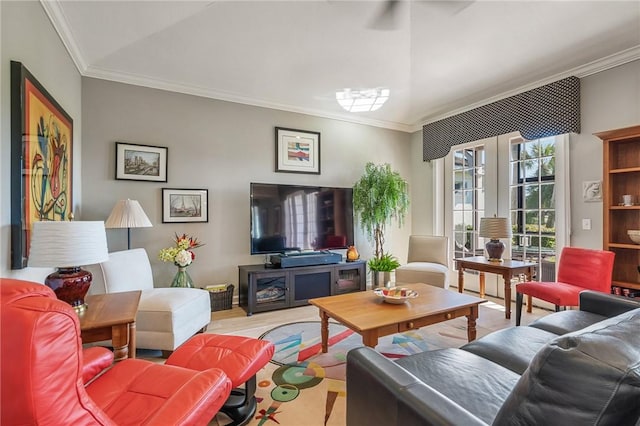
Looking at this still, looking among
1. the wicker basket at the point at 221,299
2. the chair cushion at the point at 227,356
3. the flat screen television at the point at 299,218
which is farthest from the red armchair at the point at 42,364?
the flat screen television at the point at 299,218

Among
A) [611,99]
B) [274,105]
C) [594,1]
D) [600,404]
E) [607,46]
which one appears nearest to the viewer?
[600,404]

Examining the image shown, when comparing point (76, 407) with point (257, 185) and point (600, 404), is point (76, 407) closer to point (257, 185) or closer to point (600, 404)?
point (600, 404)

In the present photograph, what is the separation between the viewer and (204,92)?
3.63 m

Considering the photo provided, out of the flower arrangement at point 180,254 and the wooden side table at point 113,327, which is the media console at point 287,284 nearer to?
the flower arrangement at point 180,254

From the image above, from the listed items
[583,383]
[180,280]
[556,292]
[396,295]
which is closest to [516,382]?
[583,383]

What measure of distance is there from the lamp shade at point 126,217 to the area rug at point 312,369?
159 cm

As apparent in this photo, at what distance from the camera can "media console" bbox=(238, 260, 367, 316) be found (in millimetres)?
3463

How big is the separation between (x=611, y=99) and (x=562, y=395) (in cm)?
363

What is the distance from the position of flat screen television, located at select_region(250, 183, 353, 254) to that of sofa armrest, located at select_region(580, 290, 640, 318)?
2.60 m

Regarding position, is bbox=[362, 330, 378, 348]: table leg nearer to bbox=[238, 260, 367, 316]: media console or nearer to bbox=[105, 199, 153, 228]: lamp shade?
bbox=[238, 260, 367, 316]: media console

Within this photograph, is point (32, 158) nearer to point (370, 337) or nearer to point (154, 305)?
point (154, 305)

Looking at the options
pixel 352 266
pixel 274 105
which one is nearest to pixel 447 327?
pixel 352 266

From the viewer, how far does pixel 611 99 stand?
3.02 m

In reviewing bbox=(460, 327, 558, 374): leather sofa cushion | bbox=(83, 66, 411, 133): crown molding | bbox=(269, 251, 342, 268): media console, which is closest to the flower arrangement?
bbox=(269, 251, 342, 268): media console
